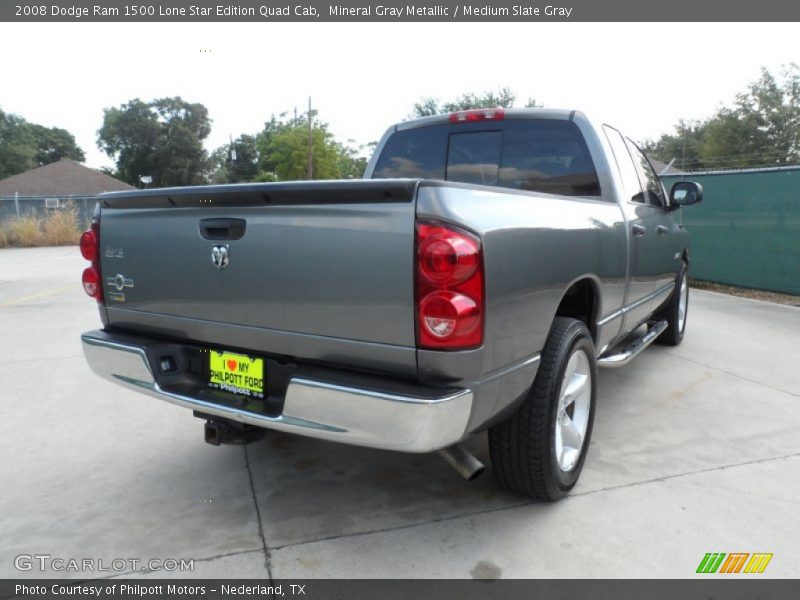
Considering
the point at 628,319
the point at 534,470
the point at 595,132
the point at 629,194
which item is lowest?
the point at 534,470

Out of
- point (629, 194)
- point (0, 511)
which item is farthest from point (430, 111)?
point (0, 511)

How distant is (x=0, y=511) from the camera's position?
284cm

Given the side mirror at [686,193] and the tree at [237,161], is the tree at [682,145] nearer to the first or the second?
the tree at [237,161]

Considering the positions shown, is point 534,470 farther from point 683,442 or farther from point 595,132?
point 595,132

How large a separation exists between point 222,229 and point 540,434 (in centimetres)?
159

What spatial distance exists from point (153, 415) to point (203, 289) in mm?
1923

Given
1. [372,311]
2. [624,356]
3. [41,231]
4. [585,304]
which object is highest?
[372,311]

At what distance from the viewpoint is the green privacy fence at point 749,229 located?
865 cm

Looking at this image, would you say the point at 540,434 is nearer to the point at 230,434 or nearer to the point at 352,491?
the point at 352,491

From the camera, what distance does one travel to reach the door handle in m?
2.43

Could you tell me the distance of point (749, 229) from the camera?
9297 millimetres

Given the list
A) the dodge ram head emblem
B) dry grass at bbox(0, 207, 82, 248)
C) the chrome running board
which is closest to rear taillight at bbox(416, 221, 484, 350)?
the dodge ram head emblem

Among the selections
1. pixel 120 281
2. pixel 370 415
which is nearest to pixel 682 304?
pixel 370 415

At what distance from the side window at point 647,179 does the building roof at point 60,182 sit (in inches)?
1682
